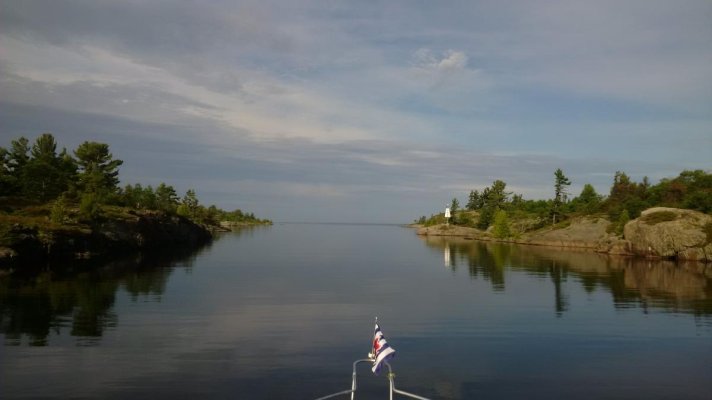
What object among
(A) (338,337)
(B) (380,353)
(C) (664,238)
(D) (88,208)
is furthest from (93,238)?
(C) (664,238)

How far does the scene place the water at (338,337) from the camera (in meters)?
20.2

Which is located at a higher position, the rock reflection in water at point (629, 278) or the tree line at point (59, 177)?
the tree line at point (59, 177)

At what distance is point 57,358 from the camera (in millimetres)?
22766

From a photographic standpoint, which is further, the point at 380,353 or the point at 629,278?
the point at 629,278

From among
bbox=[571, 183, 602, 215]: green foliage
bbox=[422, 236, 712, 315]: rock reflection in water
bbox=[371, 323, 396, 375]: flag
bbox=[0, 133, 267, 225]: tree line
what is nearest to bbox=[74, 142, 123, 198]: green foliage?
bbox=[0, 133, 267, 225]: tree line

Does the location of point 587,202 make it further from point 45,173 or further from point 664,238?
point 45,173

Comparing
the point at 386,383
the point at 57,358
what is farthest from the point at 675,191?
the point at 57,358

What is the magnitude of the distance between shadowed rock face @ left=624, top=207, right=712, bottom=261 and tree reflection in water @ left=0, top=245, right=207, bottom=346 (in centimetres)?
8518

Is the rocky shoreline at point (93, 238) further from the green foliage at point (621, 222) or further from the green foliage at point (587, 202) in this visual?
the green foliage at point (587, 202)

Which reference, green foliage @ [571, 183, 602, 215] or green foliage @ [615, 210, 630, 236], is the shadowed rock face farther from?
green foliage @ [571, 183, 602, 215]

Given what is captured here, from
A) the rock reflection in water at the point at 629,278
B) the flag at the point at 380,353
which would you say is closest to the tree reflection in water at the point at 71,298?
the flag at the point at 380,353

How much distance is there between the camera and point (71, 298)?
38.8m

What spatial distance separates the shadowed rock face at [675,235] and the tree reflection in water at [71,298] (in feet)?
279

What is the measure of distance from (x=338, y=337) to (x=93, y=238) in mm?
63447
